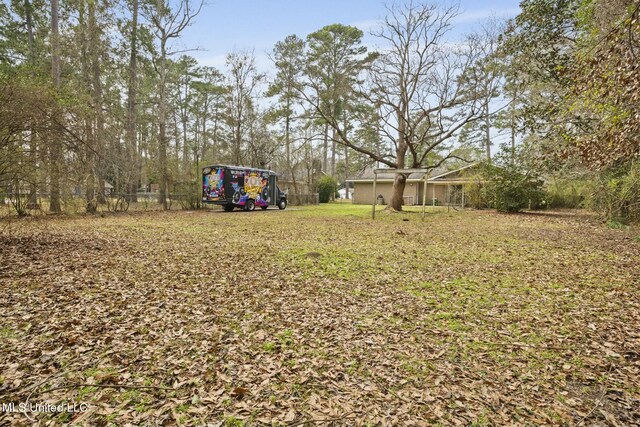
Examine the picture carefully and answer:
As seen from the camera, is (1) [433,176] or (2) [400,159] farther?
(1) [433,176]

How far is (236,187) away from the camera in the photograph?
1878 cm

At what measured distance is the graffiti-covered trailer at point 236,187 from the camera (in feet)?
59.5

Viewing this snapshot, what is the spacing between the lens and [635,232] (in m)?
10.3

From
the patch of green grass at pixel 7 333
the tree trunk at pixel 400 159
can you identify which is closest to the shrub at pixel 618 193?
the tree trunk at pixel 400 159

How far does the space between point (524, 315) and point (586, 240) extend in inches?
284

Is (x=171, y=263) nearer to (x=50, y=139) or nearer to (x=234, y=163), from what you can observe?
(x=50, y=139)

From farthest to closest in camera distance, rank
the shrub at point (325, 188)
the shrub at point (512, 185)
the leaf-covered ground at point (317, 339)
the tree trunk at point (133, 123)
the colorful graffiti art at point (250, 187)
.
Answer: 1. the shrub at point (325, 188)
2. the colorful graffiti art at point (250, 187)
3. the tree trunk at point (133, 123)
4. the shrub at point (512, 185)
5. the leaf-covered ground at point (317, 339)

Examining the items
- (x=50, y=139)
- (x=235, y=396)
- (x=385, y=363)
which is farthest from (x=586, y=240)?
(x=50, y=139)

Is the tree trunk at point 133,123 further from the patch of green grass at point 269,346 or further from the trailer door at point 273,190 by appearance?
the patch of green grass at point 269,346

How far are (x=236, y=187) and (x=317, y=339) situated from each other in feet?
53.7

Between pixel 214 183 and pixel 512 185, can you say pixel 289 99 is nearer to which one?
pixel 214 183

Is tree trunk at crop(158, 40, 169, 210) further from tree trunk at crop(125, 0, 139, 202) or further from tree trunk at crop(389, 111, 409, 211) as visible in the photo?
tree trunk at crop(389, 111, 409, 211)

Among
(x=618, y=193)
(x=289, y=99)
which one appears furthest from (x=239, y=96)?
(x=618, y=193)

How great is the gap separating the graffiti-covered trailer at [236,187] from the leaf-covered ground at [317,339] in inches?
451
